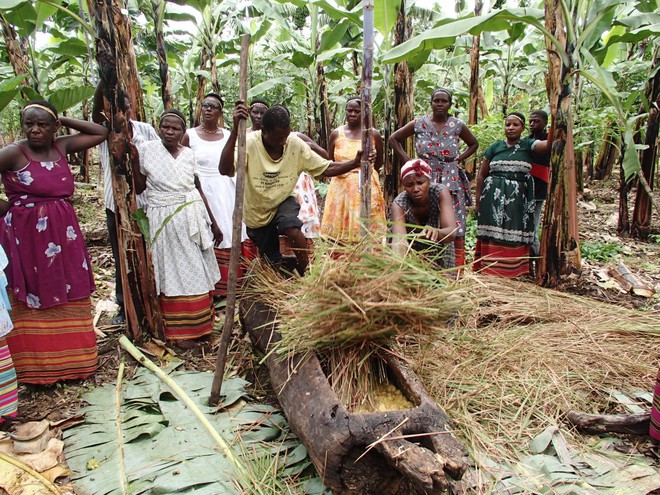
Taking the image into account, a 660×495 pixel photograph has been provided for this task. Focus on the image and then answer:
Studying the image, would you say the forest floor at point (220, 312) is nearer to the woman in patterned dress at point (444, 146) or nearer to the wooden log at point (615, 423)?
the wooden log at point (615, 423)

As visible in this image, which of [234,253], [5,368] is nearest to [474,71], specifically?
[234,253]

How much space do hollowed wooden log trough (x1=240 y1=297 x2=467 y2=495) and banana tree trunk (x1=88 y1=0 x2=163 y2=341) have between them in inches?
73.3

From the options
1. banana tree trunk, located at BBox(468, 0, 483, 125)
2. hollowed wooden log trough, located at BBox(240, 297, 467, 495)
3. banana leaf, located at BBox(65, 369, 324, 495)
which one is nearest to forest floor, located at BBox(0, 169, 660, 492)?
banana leaf, located at BBox(65, 369, 324, 495)

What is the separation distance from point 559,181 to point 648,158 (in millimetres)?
2643

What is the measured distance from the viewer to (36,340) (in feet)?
9.40

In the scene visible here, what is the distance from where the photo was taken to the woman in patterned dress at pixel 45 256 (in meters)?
2.70

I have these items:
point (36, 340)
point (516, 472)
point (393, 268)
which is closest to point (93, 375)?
point (36, 340)

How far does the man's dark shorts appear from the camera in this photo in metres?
3.35

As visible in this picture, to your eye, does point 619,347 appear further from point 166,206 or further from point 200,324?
point 166,206

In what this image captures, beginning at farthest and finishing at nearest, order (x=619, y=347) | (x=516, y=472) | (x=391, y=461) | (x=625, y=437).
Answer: (x=619, y=347), (x=625, y=437), (x=516, y=472), (x=391, y=461)

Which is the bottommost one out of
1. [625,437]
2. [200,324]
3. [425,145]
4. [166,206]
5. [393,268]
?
[625,437]

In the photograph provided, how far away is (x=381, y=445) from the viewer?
1.71 meters

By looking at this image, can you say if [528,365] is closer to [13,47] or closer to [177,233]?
[177,233]

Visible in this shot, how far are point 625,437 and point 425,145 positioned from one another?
2789 millimetres
